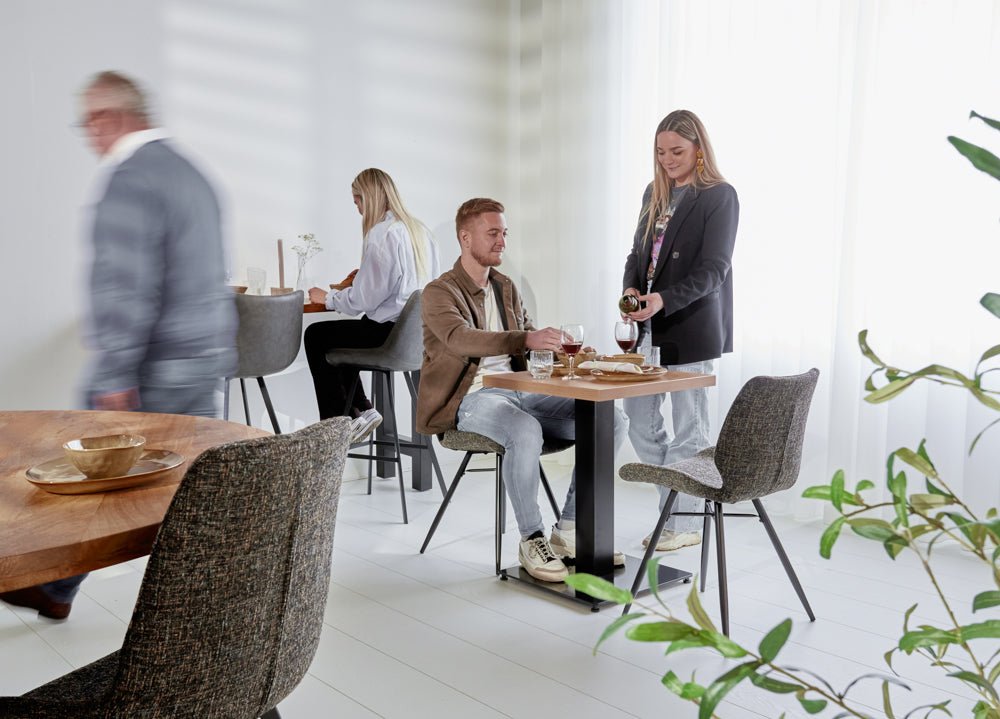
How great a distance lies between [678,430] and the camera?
3.35 m

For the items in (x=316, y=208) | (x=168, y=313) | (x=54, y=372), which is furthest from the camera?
(x=316, y=208)

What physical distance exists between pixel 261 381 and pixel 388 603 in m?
1.42

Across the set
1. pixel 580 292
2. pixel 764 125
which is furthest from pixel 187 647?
pixel 580 292

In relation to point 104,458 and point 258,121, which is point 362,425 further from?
point 258,121

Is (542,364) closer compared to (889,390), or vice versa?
(889,390)

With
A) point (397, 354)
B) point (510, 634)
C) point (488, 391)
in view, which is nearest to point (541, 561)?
point (510, 634)

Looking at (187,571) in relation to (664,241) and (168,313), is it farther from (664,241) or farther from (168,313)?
(664,241)

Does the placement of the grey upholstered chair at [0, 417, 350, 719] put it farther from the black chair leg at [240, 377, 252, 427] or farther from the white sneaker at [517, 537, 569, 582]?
the black chair leg at [240, 377, 252, 427]

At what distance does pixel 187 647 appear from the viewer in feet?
3.62

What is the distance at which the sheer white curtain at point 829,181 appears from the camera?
3.32 m

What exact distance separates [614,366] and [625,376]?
0.06 meters

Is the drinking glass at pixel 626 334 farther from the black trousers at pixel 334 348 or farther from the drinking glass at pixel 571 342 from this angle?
the black trousers at pixel 334 348

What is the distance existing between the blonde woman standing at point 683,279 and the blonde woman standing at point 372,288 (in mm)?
1080

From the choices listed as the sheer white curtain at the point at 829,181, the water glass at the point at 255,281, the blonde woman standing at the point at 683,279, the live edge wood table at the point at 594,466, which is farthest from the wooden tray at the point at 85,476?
the sheer white curtain at the point at 829,181
